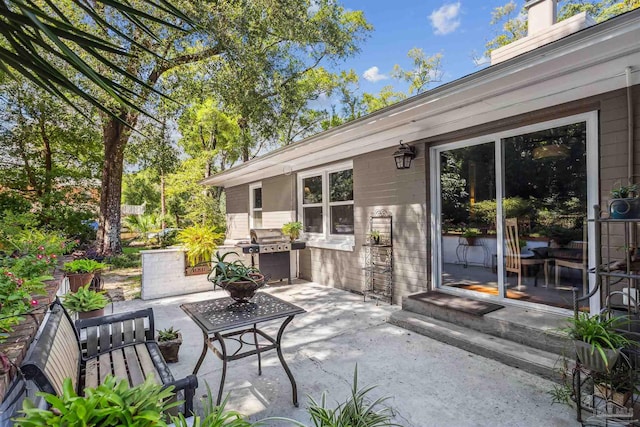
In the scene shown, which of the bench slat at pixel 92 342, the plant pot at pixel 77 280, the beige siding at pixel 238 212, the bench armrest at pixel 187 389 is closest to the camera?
the bench armrest at pixel 187 389

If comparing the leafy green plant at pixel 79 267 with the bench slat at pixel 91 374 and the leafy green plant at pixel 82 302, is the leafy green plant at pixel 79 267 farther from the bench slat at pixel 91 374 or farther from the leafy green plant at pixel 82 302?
the bench slat at pixel 91 374

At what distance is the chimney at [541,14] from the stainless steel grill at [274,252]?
5.23 m

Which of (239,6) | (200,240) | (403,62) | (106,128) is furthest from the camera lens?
(403,62)

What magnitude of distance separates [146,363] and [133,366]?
79mm

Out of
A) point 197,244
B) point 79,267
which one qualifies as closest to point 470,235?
point 197,244

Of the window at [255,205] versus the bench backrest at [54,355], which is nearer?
the bench backrest at [54,355]

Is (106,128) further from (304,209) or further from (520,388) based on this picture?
(520,388)

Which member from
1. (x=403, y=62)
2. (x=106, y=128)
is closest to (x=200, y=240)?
(x=106, y=128)

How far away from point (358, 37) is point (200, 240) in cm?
1061

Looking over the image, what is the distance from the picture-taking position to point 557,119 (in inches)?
138

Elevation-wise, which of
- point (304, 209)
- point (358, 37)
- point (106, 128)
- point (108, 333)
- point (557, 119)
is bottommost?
point (108, 333)

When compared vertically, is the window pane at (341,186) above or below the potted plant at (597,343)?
above

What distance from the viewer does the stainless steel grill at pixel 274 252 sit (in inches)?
261

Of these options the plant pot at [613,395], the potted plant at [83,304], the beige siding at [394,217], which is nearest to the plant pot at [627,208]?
the plant pot at [613,395]
